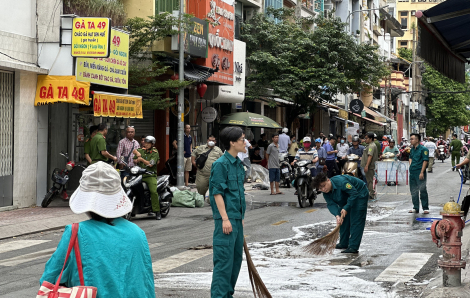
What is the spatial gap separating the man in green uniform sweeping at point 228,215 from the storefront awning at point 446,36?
2.43 metres

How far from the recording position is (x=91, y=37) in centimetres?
1537

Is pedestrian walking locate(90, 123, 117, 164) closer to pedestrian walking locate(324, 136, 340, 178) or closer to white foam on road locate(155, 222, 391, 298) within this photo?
white foam on road locate(155, 222, 391, 298)

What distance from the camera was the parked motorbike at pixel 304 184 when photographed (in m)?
15.9

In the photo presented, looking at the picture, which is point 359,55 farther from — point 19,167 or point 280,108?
point 19,167

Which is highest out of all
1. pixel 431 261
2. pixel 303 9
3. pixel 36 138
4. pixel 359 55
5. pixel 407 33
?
pixel 407 33

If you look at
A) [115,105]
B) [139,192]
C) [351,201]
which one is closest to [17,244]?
[139,192]

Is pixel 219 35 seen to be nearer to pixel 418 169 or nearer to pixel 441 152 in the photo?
pixel 418 169

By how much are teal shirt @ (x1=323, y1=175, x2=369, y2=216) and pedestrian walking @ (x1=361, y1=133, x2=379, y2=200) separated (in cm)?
850

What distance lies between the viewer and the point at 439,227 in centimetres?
670

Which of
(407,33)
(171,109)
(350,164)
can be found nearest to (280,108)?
(171,109)

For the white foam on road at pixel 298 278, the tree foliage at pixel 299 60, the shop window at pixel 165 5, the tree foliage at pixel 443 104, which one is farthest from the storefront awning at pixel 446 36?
the tree foliage at pixel 443 104

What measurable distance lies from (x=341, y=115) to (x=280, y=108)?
20.3ft

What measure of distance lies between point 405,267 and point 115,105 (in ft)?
33.9

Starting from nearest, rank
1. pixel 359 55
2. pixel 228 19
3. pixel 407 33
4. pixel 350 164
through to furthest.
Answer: pixel 350 164 < pixel 228 19 < pixel 359 55 < pixel 407 33
